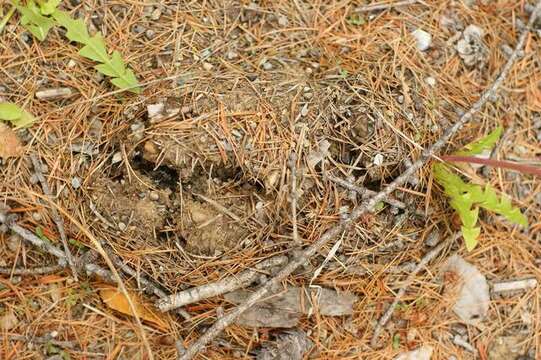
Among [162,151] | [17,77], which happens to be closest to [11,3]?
[17,77]

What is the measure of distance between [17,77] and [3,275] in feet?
2.70

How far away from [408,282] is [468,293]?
0.99 feet

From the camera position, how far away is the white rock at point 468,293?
251 centimetres

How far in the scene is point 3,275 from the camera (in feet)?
7.38

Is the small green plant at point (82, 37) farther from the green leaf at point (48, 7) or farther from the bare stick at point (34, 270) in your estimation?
the bare stick at point (34, 270)

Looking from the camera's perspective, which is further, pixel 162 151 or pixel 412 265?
pixel 412 265

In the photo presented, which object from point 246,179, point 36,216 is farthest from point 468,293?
point 36,216

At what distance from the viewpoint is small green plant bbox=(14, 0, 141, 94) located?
2.32m

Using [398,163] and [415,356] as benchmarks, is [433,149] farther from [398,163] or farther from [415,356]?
[415,356]

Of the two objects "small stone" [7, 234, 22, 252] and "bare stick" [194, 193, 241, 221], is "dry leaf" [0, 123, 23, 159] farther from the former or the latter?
"bare stick" [194, 193, 241, 221]

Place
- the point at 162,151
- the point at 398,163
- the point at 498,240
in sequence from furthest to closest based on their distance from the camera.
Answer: the point at 498,240 → the point at 398,163 → the point at 162,151

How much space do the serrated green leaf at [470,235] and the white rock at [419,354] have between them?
48 cm

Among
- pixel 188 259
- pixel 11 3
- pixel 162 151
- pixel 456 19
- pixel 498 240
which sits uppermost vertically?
pixel 11 3

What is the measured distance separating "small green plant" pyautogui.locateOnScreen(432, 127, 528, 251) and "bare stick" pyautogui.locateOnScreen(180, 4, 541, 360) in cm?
11
